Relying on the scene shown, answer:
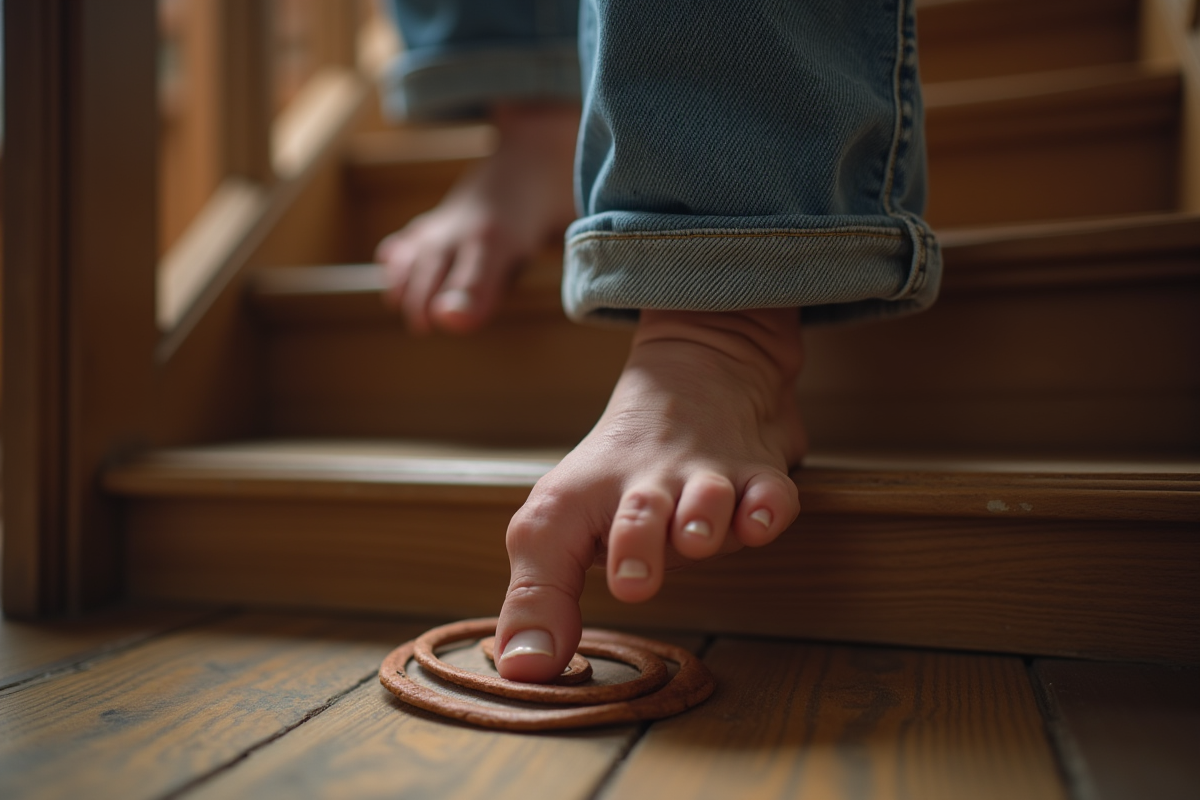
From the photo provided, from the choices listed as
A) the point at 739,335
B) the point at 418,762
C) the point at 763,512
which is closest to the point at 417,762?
the point at 418,762

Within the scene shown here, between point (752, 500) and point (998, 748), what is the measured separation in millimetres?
163

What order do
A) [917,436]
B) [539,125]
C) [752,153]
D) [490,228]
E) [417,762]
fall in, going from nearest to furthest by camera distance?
1. [417,762]
2. [752,153]
3. [917,436]
4. [490,228]
5. [539,125]

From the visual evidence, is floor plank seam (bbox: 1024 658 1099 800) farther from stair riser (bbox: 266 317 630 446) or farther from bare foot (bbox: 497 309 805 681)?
stair riser (bbox: 266 317 630 446)

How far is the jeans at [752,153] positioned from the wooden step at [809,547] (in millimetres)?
145

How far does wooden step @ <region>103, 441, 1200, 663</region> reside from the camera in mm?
561

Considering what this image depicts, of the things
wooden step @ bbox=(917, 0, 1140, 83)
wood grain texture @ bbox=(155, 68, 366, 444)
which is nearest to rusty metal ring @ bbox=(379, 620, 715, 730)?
wood grain texture @ bbox=(155, 68, 366, 444)

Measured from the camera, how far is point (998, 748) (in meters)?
0.45

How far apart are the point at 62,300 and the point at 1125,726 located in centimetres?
77

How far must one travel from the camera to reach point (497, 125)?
100 centimetres

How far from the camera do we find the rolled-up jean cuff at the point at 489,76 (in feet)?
3.11

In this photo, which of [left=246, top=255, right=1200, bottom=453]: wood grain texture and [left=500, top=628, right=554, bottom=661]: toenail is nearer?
[left=500, top=628, right=554, bottom=661]: toenail

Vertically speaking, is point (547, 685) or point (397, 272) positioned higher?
point (397, 272)

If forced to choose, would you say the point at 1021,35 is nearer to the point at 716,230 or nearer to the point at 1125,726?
the point at 716,230

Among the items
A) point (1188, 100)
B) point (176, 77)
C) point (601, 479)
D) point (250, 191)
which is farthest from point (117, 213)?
point (176, 77)
